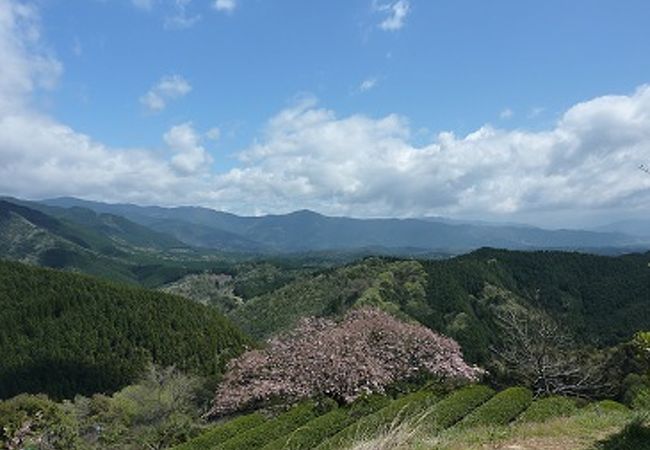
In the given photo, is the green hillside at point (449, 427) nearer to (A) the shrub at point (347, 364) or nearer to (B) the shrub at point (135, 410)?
(A) the shrub at point (347, 364)

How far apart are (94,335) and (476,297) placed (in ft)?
349

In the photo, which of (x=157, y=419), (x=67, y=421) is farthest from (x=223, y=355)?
(x=67, y=421)

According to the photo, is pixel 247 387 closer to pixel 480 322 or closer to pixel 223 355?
pixel 223 355

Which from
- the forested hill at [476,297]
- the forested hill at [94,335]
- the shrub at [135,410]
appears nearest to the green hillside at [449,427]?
the shrub at [135,410]

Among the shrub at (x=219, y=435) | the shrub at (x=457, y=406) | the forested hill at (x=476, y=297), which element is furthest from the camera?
the forested hill at (x=476, y=297)

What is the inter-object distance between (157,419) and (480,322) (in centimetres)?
11254

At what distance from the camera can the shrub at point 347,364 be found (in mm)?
26438

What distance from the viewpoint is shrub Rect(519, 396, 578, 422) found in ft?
59.2

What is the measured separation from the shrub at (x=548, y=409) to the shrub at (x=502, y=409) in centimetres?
40

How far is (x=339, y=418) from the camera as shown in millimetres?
20625

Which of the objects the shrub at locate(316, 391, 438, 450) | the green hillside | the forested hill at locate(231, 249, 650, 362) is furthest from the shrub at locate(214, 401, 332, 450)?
the forested hill at locate(231, 249, 650, 362)

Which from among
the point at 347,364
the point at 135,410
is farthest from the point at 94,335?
the point at 347,364

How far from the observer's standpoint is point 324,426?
19.7m

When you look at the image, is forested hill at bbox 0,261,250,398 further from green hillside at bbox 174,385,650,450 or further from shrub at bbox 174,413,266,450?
green hillside at bbox 174,385,650,450
